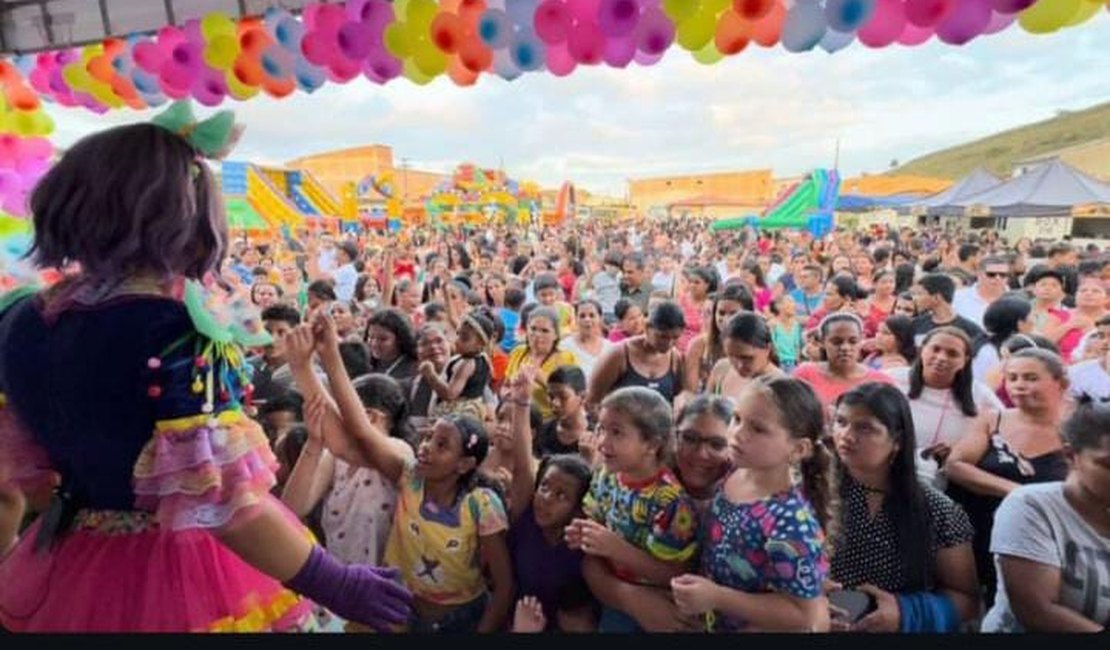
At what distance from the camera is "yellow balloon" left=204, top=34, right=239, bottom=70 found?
3457mm

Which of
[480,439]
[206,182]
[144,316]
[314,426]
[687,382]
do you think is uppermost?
[206,182]

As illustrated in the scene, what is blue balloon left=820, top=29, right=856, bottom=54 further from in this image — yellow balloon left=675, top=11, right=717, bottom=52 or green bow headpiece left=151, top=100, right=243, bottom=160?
green bow headpiece left=151, top=100, right=243, bottom=160

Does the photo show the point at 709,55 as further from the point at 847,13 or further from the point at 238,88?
the point at 238,88

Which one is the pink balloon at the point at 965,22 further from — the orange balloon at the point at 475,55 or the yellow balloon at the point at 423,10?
the yellow balloon at the point at 423,10

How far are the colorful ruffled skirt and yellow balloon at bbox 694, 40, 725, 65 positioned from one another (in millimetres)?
2724

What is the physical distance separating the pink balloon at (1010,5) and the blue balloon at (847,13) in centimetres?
41

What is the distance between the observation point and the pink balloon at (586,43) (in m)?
3.00

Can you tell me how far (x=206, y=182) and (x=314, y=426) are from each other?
84 cm

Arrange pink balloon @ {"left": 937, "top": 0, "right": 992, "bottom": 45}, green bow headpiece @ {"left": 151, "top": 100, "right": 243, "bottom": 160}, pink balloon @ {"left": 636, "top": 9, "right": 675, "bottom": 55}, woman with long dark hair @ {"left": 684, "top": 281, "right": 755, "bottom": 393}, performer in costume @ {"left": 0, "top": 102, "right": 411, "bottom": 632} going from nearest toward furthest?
performer in costume @ {"left": 0, "top": 102, "right": 411, "bottom": 632}, green bow headpiece @ {"left": 151, "top": 100, "right": 243, "bottom": 160}, pink balloon @ {"left": 937, "top": 0, "right": 992, "bottom": 45}, pink balloon @ {"left": 636, "top": 9, "right": 675, "bottom": 55}, woman with long dark hair @ {"left": 684, "top": 281, "right": 755, "bottom": 393}

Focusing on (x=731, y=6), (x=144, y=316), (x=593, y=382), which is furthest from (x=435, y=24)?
(x=144, y=316)

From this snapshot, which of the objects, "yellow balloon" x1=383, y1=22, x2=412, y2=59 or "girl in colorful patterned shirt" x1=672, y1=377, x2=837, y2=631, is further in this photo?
"yellow balloon" x1=383, y1=22, x2=412, y2=59

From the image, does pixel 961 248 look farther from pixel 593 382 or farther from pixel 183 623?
pixel 183 623

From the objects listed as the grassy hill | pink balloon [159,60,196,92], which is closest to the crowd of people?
pink balloon [159,60,196,92]

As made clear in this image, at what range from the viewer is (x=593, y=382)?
3277mm
